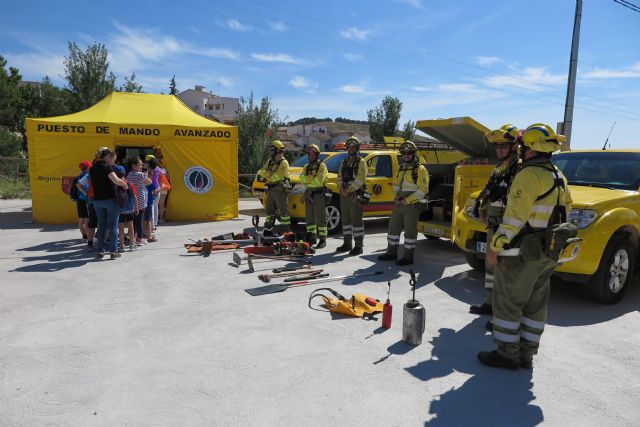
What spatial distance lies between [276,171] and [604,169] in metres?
5.53

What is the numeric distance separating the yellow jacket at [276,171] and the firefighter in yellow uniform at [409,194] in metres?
2.56

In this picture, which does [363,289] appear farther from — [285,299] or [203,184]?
[203,184]

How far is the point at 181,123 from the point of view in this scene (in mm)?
11773

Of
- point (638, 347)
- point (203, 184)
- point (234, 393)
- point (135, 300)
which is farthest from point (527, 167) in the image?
point (203, 184)

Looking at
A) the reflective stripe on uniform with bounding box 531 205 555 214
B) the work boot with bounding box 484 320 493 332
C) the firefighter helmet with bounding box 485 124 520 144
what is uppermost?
the firefighter helmet with bounding box 485 124 520 144

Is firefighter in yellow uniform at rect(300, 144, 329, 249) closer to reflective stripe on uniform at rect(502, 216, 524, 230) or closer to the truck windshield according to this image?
the truck windshield

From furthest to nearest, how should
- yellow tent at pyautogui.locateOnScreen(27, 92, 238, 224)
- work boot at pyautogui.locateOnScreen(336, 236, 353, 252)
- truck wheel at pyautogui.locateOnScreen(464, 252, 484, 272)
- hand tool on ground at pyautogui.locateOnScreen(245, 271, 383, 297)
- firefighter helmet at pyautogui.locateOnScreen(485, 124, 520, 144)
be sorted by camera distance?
yellow tent at pyautogui.locateOnScreen(27, 92, 238, 224) < work boot at pyautogui.locateOnScreen(336, 236, 353, 252) < truck wheel at pyautogui.locateOnScreen(464, 252, 484, 272) < hand tool on ground at pyautogui.locateOnScreen(245, 271, 383, 297) < firefighter helmet at pyautogui.locateOnScreen(485, 124, 520, 144)

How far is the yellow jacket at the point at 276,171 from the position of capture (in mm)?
8703

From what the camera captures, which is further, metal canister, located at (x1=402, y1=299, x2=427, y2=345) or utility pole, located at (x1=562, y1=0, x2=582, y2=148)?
utility pole, located at (x1=562, y1=0, x2=582, y2=148)

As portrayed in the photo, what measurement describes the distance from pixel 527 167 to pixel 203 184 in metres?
9.89

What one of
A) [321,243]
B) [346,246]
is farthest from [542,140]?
[321,243]

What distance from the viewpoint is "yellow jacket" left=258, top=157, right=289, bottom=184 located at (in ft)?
28.6

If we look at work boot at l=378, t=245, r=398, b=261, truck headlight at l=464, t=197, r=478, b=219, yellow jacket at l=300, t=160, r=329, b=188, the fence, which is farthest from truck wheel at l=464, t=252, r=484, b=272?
the fence

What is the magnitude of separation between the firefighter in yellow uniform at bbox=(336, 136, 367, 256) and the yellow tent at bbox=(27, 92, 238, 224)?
17.3 feet
